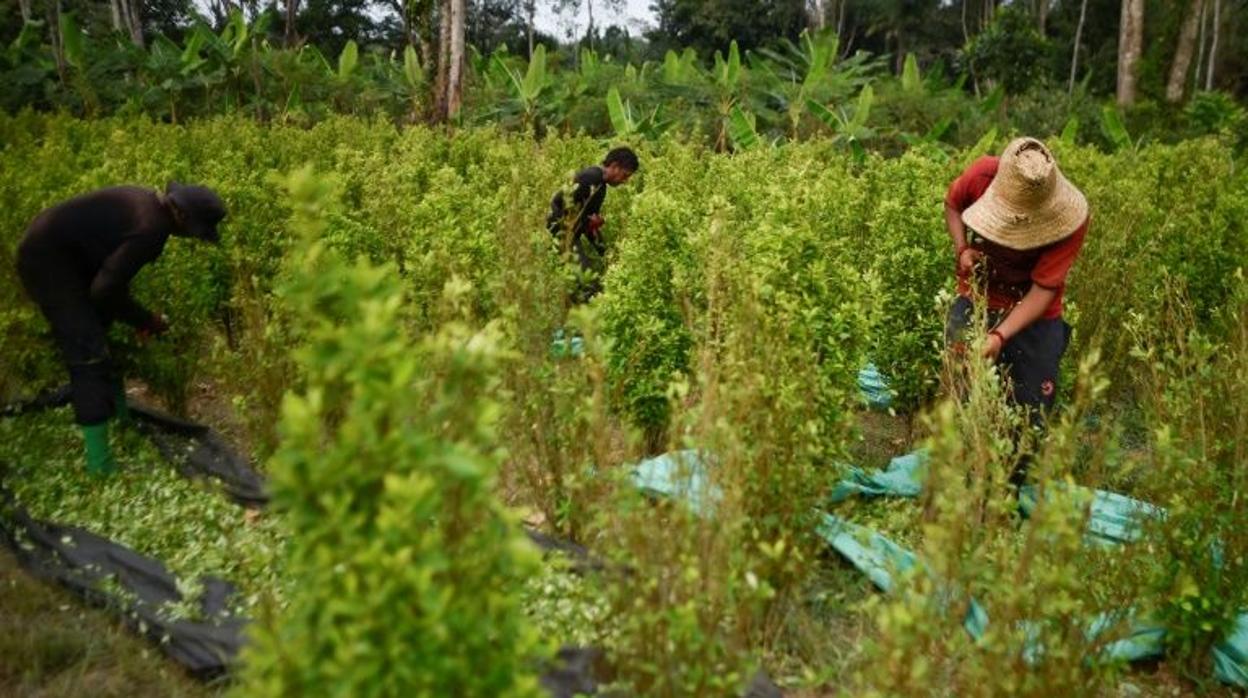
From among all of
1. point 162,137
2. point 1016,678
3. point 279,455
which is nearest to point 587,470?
point 1016,678

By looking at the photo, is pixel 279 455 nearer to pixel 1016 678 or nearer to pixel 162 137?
pixel 1016 678

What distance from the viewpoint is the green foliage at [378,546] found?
1.43m

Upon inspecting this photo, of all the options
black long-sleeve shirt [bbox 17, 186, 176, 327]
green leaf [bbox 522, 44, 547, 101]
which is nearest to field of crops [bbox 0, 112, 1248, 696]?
black long-sleeve shirt [bbox 17, 186, 176, 327]

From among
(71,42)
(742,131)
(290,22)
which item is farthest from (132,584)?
(290,22)

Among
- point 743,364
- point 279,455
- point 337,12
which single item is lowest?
point 743,364

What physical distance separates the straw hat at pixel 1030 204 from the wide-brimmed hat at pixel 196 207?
10.6 feet

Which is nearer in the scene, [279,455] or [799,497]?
[279,455]

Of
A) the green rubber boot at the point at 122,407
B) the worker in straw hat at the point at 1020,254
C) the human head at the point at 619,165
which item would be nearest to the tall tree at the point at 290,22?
the human head at the point at 619,165

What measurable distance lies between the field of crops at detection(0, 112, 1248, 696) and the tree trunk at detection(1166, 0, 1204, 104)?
13.2 meters

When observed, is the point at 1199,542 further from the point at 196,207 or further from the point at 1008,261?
the point at 196,207

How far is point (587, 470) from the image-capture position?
301cm

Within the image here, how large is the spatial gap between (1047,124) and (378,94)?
1144 centimetres

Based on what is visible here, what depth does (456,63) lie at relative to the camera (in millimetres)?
11844

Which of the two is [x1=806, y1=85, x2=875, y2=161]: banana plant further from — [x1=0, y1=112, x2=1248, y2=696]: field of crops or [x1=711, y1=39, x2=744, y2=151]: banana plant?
[x1=0, y1=112, x2=1248, y2=696]: field of crops
